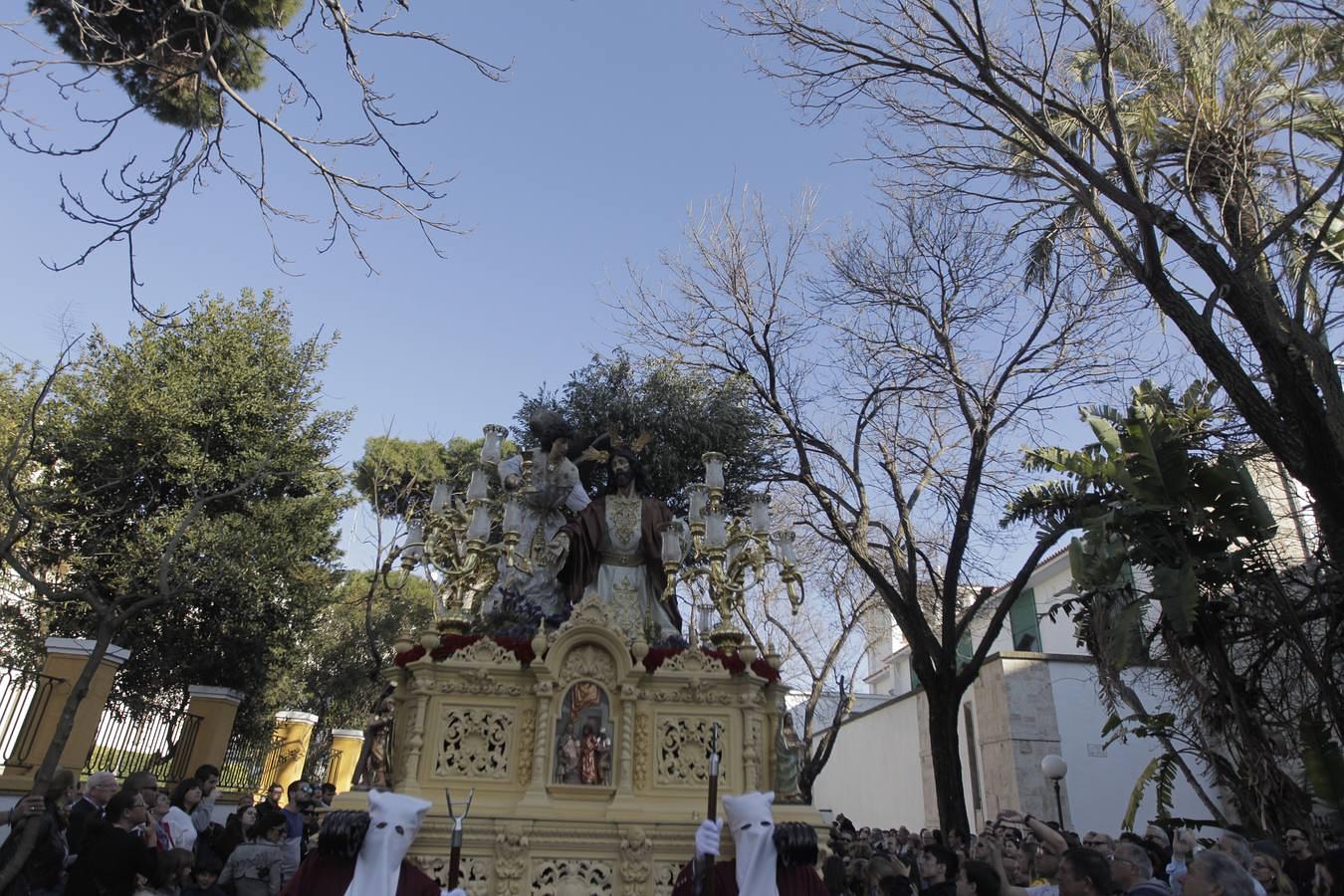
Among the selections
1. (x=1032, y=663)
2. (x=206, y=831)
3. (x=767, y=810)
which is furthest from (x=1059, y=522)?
(x=206, y=831)

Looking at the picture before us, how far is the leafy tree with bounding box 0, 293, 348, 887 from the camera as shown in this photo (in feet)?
46.5

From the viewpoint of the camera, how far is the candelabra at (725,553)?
268 inches

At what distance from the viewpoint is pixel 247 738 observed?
17000 mm

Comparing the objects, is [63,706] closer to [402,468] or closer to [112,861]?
[112,861]

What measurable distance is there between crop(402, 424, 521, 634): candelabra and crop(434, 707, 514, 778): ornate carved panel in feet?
2.66

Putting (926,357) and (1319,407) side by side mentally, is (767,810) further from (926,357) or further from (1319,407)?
(926,357)

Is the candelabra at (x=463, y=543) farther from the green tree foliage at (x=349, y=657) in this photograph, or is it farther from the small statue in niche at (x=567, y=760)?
the green tree foliage at (x=349, y=657)

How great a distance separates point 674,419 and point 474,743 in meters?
7.03

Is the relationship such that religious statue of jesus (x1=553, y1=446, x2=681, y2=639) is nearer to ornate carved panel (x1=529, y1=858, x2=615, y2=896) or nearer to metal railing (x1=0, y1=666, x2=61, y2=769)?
ornate carved panel (x1=529, y1=858, x2=615, y2=896)

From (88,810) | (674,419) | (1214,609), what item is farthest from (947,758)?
(88,810)

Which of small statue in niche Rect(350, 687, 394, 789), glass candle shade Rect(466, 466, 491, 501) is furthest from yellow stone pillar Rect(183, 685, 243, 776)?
glass candle shade Rect(466, 466, 491, 501)

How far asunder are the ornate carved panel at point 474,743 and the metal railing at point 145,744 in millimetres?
8117

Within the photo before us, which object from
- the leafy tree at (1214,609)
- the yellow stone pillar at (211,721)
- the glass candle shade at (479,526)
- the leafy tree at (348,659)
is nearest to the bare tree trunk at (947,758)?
the leafy tree at (1214,609)

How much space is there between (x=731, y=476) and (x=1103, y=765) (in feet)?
38.0
